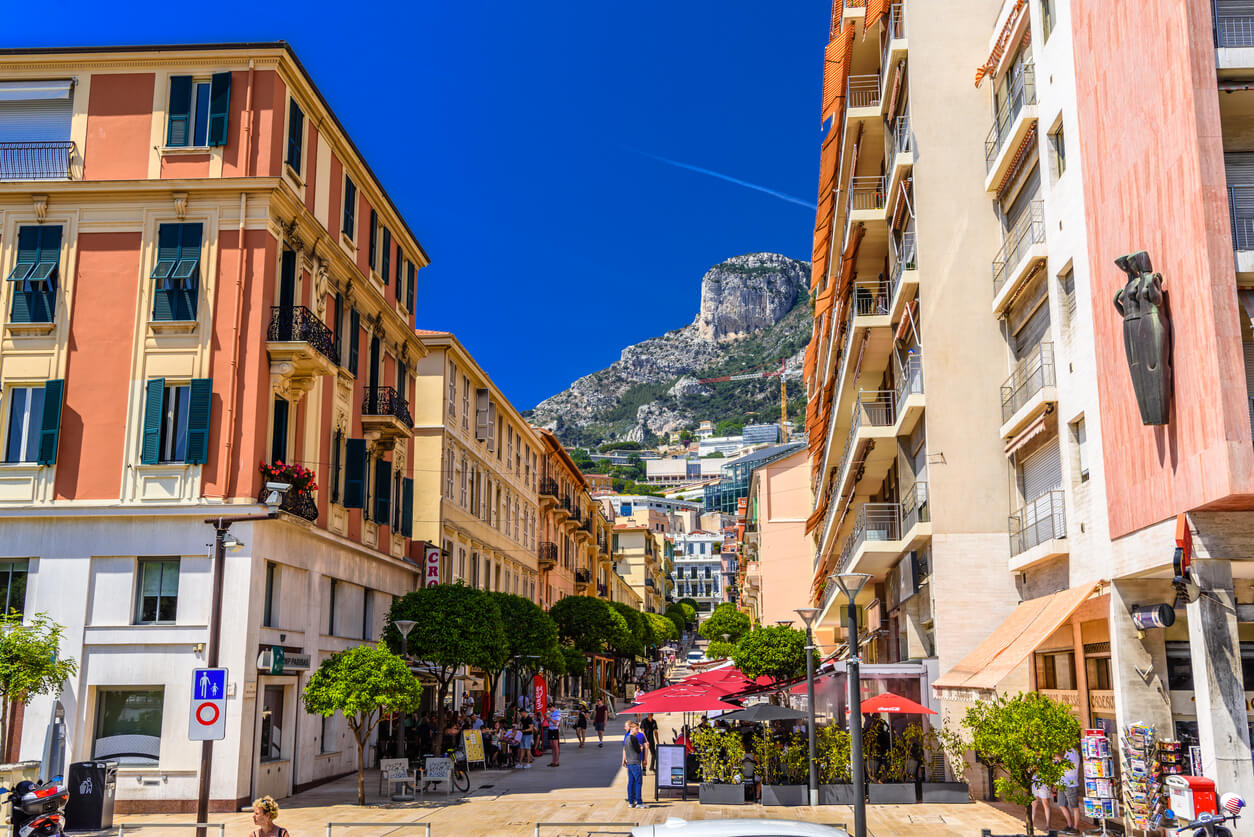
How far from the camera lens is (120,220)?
27.2 m

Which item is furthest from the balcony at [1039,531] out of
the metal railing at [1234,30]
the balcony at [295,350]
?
the balcony at [295,350]

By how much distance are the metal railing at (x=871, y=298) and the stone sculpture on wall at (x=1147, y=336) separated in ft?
54.0

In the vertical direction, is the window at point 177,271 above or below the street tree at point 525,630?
above

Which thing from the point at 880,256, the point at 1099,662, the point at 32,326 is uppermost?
the point at 880,256

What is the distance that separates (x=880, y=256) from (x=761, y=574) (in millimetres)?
47026

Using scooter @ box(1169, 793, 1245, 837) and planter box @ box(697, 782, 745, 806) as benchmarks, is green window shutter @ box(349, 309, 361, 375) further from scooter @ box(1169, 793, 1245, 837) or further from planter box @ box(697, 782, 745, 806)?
scooter @ box(1169, 793, 1245, 837)

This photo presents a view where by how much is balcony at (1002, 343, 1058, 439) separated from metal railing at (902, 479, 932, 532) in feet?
9.56

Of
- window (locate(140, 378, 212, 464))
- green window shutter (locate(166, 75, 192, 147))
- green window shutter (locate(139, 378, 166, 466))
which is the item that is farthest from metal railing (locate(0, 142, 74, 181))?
window (locate(140, 378, 212, 464))

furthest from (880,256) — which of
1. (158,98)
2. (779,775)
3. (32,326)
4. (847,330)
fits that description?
(32,326)

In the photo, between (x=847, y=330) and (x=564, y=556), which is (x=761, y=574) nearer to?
(x=564, y=556)

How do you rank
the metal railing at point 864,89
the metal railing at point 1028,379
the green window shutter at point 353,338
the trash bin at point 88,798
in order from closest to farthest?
the trash bin at point 88,798 < the metal railing at point 1028,379 < the green window shutter at point 353,338 < the metal railing at point 864,89

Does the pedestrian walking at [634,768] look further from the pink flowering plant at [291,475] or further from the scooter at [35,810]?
the scooter at [35,810]

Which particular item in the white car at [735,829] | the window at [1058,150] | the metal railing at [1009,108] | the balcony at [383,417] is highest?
the metal railing at [1009,108]

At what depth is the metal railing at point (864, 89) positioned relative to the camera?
117 feet
